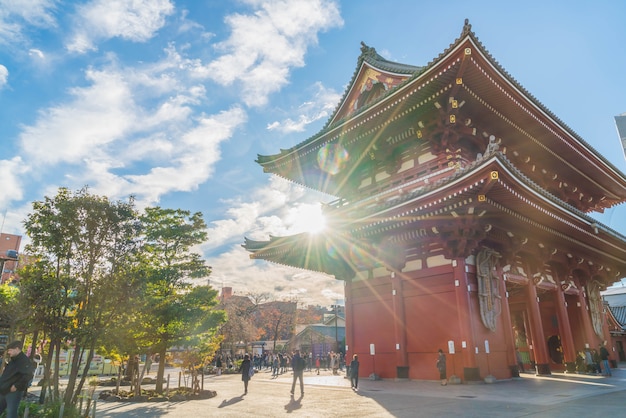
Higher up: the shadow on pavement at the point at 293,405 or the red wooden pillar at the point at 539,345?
the red wooden pillar at the point at 539,345

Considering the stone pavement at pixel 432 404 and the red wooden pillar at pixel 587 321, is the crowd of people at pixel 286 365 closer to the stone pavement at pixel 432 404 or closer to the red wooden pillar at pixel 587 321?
the stone pavement at pixel 432 404

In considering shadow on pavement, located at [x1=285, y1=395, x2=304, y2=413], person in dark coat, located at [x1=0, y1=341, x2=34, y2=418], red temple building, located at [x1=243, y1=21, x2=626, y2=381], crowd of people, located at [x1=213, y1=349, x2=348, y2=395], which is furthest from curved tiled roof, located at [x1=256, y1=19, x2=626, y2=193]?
person in dark coat, located at [x1=0, y1=341, x2=34, y2=418]

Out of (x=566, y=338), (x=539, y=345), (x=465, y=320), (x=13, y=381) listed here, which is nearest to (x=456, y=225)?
(x=465, y=320)

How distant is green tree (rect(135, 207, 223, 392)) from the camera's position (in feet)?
55.6

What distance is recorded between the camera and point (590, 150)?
19328 mm

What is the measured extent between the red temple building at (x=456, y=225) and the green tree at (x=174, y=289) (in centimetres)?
300

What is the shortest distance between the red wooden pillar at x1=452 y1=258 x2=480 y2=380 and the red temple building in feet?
0.15

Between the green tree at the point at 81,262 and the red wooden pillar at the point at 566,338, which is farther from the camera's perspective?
the red wooden pillar at the point at 566,338

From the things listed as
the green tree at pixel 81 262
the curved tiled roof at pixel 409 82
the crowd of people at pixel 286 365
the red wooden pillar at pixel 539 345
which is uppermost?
the curved tiled roof at pixel 409 82

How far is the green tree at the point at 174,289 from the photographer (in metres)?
16.9

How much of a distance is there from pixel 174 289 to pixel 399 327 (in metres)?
10.7

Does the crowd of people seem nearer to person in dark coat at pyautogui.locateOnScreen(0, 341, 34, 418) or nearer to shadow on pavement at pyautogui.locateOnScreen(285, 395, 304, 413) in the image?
shadow on pavement at pyautogui.locateOnScreen(285, 395, 304, 413)

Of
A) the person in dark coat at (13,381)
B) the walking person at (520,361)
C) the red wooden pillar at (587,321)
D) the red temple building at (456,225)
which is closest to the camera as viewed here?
the person in dark coat at (13,381)

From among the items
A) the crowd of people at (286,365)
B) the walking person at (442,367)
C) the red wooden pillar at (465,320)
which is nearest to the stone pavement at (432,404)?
the walking person at (442,367)
